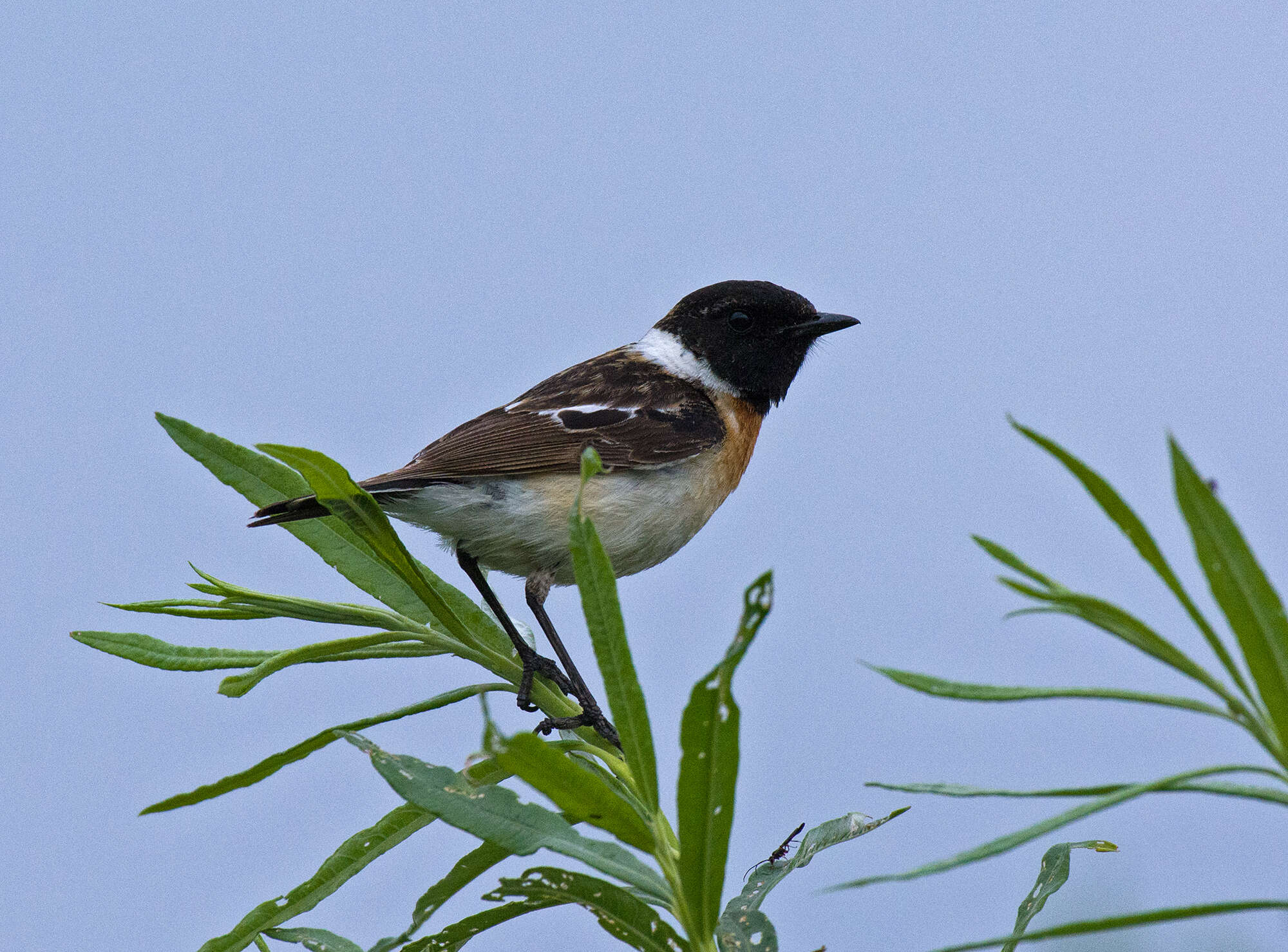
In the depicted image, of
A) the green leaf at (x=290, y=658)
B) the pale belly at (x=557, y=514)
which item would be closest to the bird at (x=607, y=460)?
the pale belly at (x=557, y=514)

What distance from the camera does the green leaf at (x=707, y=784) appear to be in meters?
1.21

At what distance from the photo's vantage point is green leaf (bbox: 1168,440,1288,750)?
943mm

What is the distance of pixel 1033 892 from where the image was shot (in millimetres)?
1734

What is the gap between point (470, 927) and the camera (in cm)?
167

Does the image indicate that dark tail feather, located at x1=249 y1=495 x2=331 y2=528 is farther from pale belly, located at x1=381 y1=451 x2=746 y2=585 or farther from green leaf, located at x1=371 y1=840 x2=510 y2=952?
pale belly, located at x1=381 y1=451 x2=746 y2=585

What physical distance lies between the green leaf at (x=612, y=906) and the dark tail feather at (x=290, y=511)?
0.88 meters

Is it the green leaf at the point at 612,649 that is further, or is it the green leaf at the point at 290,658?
the green leaf at the point at 290,658

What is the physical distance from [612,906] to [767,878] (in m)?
0.38

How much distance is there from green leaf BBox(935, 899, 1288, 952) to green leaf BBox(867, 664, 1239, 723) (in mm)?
167

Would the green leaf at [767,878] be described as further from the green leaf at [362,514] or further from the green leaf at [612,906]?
the green leaf at [362,514]

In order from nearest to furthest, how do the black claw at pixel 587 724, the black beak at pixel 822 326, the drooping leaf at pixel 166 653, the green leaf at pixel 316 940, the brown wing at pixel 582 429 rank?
the green leaf at pixel 316 940
the drooping leaf at pixel 166 653
the black claw at pixel 587 724
the brown wing at pixel 582 429
the black beak at pixel 822 326

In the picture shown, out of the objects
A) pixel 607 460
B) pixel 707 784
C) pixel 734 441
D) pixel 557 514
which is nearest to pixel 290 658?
pixel 707 784

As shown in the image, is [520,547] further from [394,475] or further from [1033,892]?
[1033,892]

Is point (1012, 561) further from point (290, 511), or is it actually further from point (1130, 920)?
point (290, 511)
